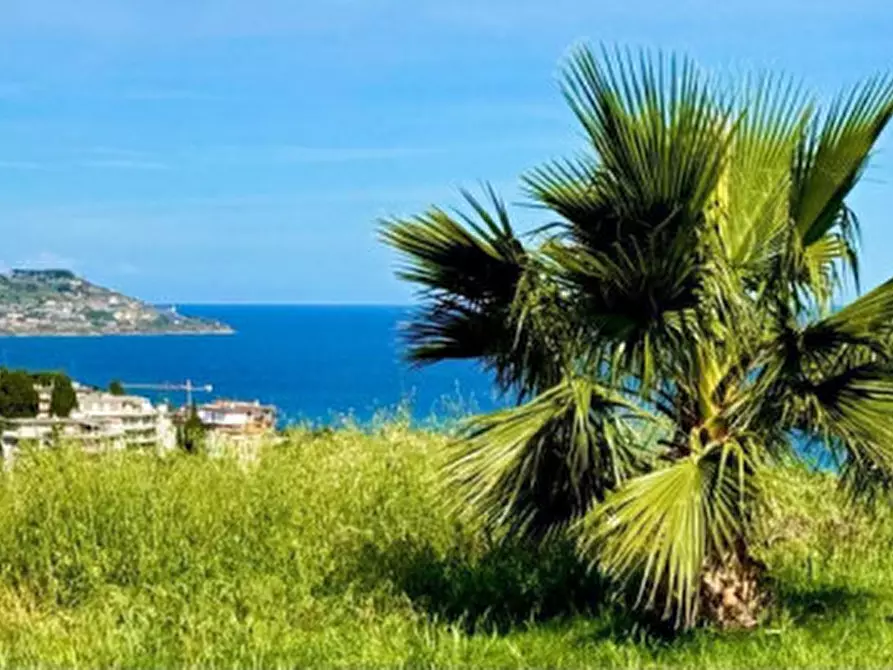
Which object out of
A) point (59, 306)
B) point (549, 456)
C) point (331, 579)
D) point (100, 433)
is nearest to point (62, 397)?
point (100, 433)

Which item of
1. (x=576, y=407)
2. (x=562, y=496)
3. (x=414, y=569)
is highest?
(x=576, y=407)

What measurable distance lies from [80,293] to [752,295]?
122 meters

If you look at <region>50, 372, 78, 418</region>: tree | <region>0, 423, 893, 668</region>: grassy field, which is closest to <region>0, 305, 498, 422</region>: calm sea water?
<region>0, 423, 893, 668</region>: grassy field

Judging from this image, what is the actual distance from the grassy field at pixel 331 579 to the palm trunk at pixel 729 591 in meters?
0.11

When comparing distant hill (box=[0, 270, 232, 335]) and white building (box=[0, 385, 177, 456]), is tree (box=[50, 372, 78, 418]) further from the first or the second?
distant hill (box=[0, 270, 232, 335])

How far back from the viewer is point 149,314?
161125mm

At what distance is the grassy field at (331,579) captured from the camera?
5.75m

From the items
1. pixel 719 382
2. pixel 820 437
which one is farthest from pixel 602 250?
pixel 820 437

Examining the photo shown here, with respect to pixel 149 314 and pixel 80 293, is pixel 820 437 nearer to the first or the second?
pixel 80 293

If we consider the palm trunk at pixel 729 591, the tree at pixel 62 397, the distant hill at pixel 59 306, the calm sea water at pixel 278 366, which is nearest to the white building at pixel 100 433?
the calm sea water at pixel 278 366

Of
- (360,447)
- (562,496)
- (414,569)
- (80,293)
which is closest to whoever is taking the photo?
(562,496)

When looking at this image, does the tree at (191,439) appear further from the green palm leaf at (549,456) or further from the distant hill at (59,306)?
the distant hill at (59,306)

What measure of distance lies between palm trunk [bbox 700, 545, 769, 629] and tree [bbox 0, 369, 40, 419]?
2021 cm

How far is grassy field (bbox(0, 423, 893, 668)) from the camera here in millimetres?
5746
